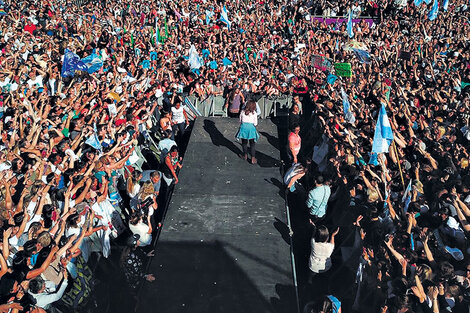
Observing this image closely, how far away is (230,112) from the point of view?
14.2 m

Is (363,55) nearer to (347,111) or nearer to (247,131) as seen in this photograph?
(347,111)

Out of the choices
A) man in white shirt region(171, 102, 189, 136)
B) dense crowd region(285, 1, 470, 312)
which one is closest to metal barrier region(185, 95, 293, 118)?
dense crowd region(285, 1, 470, 312)

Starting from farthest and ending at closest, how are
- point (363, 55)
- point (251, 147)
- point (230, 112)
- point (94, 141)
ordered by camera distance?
point (363, 55) < point (230, 112) < point (251, 147) < point (94, 141)

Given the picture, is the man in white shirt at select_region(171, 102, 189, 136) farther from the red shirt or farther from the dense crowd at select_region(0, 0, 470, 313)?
the red shirt

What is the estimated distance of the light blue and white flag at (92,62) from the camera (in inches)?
571

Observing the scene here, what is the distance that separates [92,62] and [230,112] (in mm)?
4896

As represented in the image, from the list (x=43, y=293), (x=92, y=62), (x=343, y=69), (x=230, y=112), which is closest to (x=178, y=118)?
(x=230, y=112)

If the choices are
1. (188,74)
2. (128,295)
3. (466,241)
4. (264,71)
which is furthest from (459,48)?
(128,295)

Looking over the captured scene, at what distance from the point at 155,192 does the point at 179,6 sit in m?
16.8

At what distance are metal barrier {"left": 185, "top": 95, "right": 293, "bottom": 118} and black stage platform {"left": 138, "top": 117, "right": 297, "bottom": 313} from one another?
239cm

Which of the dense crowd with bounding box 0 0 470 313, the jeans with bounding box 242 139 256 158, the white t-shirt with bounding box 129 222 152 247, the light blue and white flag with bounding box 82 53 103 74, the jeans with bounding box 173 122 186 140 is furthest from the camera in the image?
the light blue and white flag with bounding box 82 53 103 74

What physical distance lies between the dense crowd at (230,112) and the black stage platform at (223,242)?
1.75ft

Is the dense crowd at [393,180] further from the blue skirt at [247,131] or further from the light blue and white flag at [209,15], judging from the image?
the light blue and white flag at [209,15]

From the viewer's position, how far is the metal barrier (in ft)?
47.2
